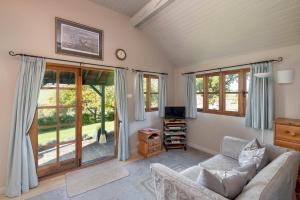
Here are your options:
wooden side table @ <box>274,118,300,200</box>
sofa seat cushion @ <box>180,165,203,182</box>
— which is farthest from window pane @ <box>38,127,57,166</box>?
wooden side table @ <box>274,118,300,200</box>

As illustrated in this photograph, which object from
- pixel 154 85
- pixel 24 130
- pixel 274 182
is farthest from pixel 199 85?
pixel 24 130

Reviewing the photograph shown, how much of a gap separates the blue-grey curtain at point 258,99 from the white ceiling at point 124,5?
256 centimetres

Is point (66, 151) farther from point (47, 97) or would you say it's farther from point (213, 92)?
point (213, 92)

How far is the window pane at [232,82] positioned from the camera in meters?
3.39

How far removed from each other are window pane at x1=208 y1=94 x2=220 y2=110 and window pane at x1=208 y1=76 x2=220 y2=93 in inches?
5.2

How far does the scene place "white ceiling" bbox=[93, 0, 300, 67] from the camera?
237 cm

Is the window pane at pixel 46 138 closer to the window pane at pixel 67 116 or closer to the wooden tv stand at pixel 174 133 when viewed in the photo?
the window pane at pixel 67 116

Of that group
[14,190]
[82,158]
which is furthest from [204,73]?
[14,190]

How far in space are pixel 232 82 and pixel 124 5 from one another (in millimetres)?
2882

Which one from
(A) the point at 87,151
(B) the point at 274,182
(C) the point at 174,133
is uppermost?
(B) the point at 274,182

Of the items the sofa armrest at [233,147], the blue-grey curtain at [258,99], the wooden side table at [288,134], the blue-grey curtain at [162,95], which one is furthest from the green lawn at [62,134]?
the wooden side table at [288,134]

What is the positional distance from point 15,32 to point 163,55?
3183 millimetres

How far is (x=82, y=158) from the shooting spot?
3207mm

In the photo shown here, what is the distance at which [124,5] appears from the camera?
3.18 meters
